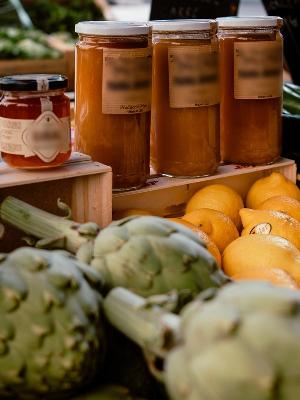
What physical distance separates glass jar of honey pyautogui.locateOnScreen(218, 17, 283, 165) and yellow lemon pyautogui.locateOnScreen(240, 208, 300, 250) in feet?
0.77

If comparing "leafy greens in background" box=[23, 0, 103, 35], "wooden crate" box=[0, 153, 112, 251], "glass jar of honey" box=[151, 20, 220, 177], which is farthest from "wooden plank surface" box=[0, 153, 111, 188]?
"leafy greens in background" box=[23, 0, 103, 35]

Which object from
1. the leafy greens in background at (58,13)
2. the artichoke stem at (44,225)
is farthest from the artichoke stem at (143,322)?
the leafy greens in background at (58,13)

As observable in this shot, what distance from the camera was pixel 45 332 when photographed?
690mm

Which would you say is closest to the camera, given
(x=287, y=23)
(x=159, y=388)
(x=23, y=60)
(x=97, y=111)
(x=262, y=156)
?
(x=159, y=388)

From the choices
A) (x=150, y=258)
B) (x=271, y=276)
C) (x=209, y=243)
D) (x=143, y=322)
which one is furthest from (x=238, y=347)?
(x=209, y=243)

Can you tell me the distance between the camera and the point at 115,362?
796 millimetres

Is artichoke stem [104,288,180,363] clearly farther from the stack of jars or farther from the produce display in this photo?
the stack of jars

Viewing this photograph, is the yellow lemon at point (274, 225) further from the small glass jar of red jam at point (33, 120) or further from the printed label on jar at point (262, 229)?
the small glass jar of red jam at point (33, 120)

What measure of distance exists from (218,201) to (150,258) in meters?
0.56

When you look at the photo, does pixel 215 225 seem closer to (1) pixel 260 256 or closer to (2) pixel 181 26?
(1) pixel 260 256

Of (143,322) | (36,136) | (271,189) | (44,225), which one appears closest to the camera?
(143,322)

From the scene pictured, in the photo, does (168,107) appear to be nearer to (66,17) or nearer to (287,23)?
(287,23)

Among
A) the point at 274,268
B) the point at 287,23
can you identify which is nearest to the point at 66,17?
the point at 287,23

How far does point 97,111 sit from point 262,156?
446 millimetres
